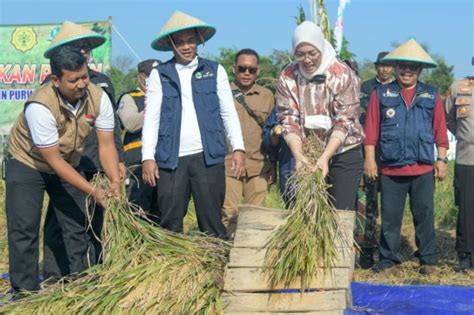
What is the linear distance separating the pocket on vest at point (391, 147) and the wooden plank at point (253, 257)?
1.99 m

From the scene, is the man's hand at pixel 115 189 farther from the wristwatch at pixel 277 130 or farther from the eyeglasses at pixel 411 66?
the eyeglasses at pixel 411 66

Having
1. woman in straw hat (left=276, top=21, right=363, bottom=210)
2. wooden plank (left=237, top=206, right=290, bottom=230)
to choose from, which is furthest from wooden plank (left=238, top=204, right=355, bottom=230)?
woman in straw hat (left=276, top=21, right=363, bottom=210)

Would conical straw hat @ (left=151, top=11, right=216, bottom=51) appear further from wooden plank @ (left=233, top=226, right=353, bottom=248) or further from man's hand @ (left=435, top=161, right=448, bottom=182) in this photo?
man's hand @ (left=435, top=161, right=448, bottom=182)

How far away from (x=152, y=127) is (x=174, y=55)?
0.53 meters

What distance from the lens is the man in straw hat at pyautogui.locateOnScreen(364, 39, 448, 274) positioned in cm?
621

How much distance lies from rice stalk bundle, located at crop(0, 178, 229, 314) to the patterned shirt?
1056 millimetres

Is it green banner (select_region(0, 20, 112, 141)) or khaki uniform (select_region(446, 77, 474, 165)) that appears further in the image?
green banner (select_region(0, 20, 112, 141))

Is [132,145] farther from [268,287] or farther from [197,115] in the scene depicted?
[268,287]

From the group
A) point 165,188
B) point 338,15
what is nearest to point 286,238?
point 165,188

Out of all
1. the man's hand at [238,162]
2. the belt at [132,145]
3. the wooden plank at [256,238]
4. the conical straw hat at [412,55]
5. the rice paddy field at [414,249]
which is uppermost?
the conical straw hat at [412,55]

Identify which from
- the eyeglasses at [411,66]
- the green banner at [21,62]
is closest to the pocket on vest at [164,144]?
the eyeglasses at [411,66]

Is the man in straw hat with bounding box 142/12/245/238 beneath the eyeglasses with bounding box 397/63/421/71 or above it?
beneath

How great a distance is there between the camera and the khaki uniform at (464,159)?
6.34 metres

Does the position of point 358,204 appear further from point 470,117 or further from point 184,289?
point 184,289
